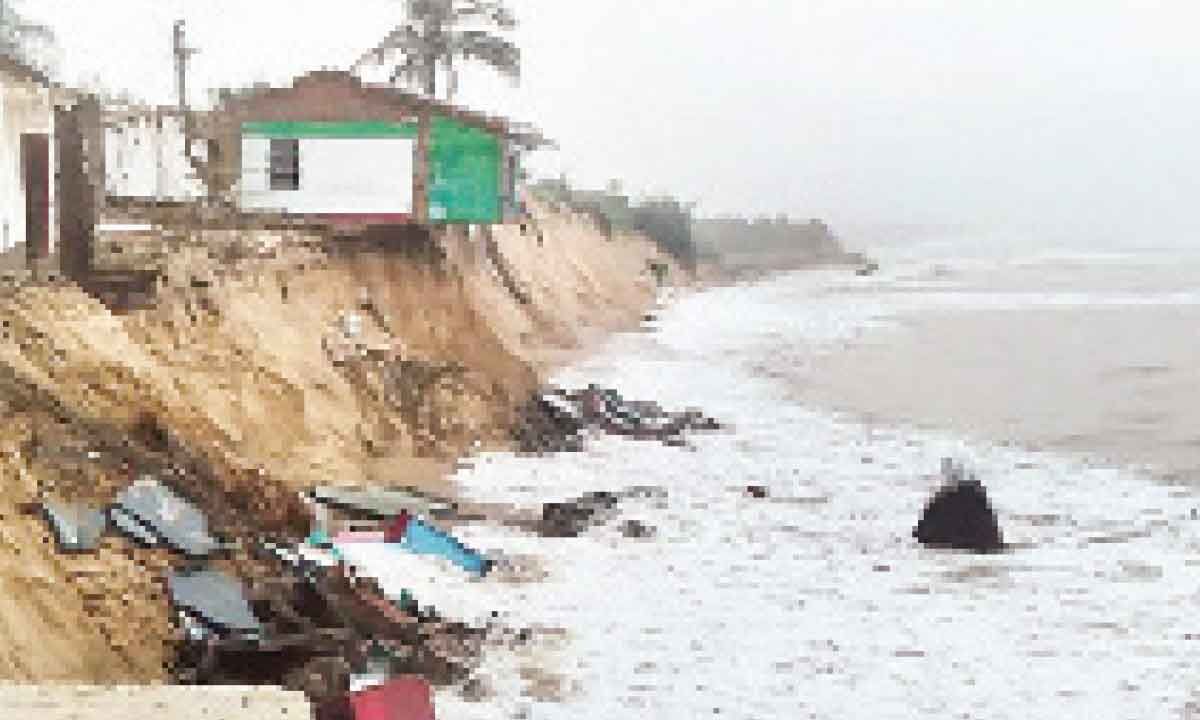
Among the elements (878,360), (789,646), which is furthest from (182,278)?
(878,360)

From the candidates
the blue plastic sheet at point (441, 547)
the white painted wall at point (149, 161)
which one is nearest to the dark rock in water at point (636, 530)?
the blue plastic sheet at point (441, 547)

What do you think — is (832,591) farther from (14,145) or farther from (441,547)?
(14,145)

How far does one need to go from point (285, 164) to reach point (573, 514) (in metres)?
15.5

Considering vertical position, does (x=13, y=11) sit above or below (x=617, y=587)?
above

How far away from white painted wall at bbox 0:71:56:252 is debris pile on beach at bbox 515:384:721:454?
8289 mm

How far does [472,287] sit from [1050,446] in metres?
16.5

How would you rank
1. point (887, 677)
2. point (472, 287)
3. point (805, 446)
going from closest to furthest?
point (887, 677) < point (805, 446) < point (472, 287)

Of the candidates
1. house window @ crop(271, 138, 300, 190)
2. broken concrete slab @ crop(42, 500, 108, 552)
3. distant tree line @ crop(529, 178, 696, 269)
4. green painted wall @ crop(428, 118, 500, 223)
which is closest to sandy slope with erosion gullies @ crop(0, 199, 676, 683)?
broken concrete slab @ crop(42, 500, 108, 552)

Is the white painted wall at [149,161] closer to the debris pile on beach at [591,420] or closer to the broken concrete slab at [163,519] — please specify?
the debris pile on beach at [591,420]

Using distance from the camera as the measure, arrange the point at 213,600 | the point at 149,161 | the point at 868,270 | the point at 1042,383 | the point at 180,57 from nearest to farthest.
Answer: the point at 213,600
the point at 149,161
the point at 1042,383
the point at 180,57
the point at 868,270

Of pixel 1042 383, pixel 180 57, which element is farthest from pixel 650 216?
pixel 1042 383

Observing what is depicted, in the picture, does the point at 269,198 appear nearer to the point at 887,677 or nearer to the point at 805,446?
the point at 805,446

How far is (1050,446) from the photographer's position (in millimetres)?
26438

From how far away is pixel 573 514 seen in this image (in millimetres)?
18672
